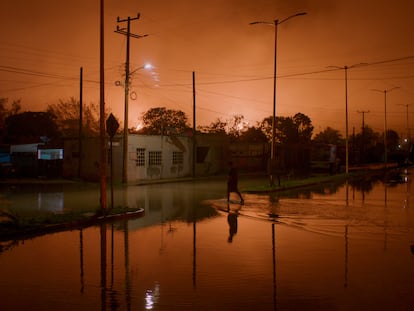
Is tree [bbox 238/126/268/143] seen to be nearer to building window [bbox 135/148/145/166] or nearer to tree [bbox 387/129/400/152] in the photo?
building window [bbox 135/148/145/166]

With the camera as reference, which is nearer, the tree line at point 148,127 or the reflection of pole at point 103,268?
the reflection of pole at point 103,268

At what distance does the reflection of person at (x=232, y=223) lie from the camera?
42.4 feet

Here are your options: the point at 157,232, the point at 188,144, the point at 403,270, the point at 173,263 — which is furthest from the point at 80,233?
the point at 188,144

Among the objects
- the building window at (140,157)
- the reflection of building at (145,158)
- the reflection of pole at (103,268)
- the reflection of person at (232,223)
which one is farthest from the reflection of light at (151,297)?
the building window at (140,157)

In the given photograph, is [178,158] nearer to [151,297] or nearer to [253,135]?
[151,297]

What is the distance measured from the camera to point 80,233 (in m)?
13.2

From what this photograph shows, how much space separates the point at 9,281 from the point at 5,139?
51028 mm

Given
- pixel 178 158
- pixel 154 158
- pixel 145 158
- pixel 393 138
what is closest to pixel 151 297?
pixel 145 158

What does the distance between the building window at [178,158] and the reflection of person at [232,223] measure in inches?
1023

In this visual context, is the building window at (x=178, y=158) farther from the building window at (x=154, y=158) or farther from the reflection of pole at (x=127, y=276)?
the reflection of pole at (x=127, y=276)

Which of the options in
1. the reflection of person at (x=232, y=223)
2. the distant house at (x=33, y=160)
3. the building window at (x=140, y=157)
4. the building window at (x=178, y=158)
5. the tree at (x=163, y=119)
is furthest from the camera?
the tree at (x=163, y=119)

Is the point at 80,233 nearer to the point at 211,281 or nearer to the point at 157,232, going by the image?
the point at 157,232

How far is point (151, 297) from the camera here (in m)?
7.27

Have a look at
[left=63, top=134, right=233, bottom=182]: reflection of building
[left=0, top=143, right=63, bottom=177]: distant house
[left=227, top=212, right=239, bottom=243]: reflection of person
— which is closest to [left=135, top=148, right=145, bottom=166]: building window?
[left=63, top=134, right=233, bottom=182]: reflection of building
